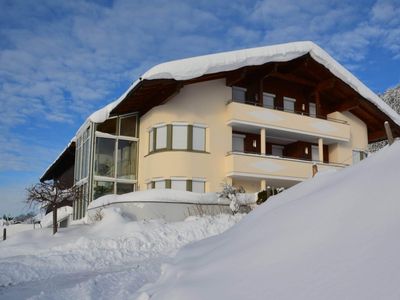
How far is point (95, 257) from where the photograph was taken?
461 inches

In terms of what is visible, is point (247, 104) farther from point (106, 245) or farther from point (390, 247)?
point (390, 247)

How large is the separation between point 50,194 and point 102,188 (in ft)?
16.6


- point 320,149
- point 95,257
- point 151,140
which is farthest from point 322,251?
point 320,149

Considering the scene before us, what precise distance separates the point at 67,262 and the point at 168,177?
34.0 ft

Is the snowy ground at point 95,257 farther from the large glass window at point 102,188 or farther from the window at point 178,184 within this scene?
the large glass window at point 102,188

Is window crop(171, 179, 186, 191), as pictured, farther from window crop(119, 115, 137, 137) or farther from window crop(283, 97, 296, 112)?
window crop(283, 97, 296, 112)

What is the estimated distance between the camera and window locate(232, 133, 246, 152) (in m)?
23.7

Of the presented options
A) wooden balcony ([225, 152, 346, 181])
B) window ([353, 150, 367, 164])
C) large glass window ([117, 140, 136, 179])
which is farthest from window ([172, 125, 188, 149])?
window ([353, 150, 367, 164])

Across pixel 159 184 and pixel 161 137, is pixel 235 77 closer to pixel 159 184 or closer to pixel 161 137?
pixel 161 137

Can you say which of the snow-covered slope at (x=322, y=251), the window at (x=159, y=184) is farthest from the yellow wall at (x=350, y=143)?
the snow-covered slope at (x=322, y=251)

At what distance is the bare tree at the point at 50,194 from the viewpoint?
56.0 feet

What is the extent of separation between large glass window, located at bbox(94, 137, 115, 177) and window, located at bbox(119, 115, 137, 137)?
819mm

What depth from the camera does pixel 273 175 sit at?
2259cm

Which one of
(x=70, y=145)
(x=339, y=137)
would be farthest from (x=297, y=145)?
(x=70, y=145)
